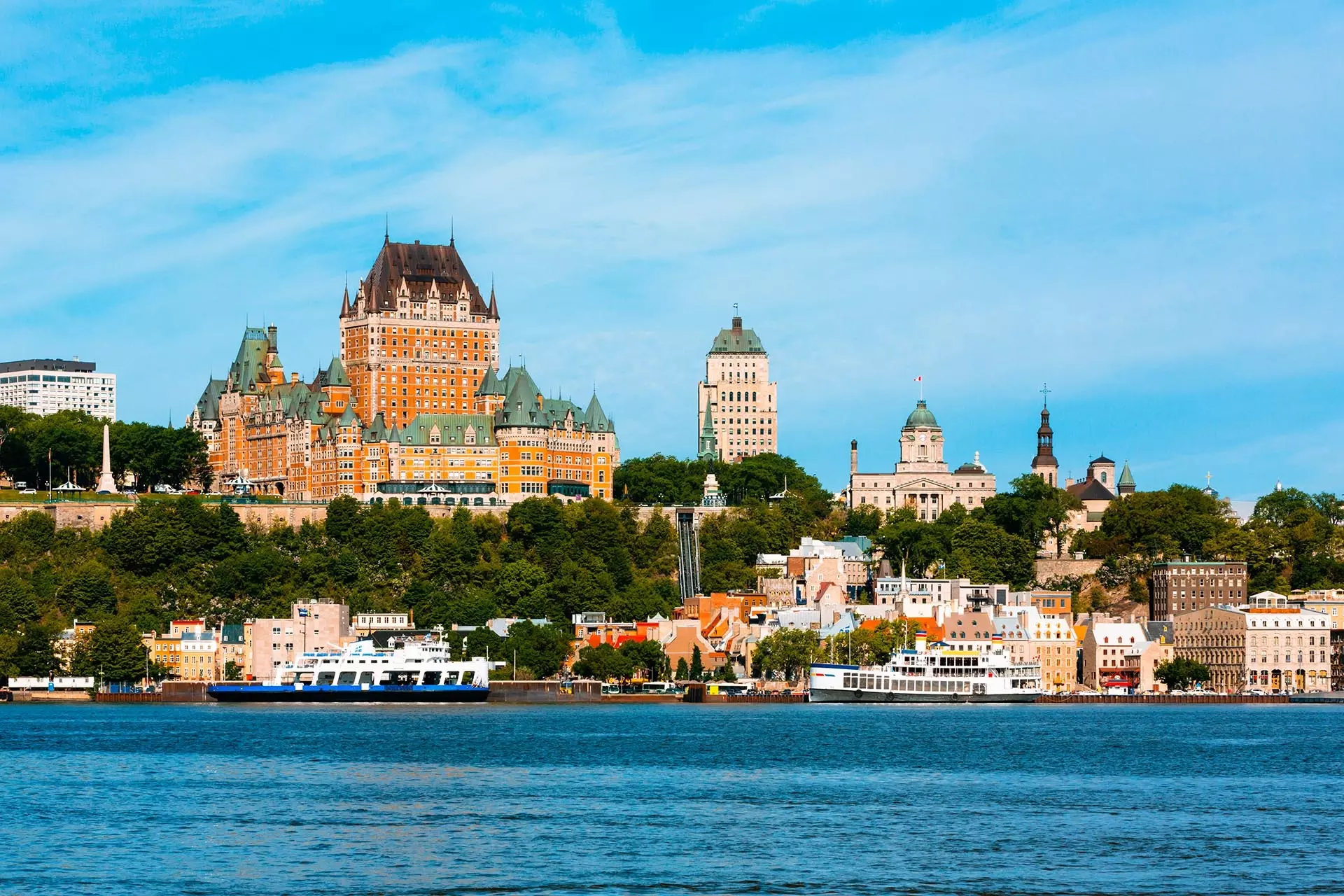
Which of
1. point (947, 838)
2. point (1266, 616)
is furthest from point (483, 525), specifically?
point (947, 838)

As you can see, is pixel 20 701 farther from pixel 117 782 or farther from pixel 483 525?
pixel 117 782

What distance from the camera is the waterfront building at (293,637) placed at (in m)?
166

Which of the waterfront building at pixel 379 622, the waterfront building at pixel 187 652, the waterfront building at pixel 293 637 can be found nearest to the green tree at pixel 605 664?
the waterfront building at pixel 379 622

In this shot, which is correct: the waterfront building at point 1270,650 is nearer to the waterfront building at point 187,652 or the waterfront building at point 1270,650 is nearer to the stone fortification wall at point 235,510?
the stone fortification wall at point 235,510

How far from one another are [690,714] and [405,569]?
46411 mm

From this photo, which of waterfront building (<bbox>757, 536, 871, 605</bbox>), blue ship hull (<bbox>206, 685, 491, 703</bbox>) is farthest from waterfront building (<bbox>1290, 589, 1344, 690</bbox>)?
blue ship hull (<bbox>206, 685, 491, 703</bbox>)

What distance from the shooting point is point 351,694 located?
6201 inches

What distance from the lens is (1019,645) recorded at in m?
172

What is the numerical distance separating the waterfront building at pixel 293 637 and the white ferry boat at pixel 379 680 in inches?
208

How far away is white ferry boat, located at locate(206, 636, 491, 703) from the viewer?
15725 centimetres

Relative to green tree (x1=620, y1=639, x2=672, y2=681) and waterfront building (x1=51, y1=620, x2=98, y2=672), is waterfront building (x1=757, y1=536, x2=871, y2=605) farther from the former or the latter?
waterfront building (x1=51, y1=620, x2=98, y2=672)

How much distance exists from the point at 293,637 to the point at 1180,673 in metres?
62.7

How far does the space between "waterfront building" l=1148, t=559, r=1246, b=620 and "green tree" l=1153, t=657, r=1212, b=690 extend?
12.9 m

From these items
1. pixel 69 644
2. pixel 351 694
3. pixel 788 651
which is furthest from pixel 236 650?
pixel 788 651
